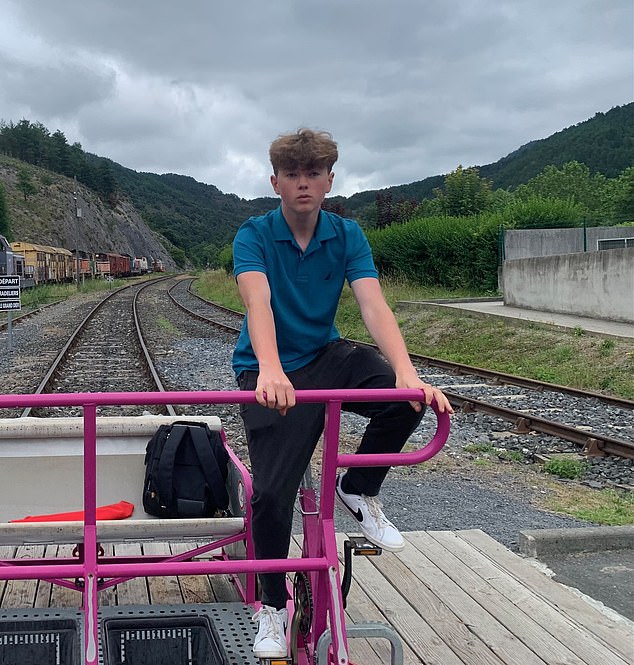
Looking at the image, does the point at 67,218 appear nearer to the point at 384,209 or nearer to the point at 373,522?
→ the point at 384,209

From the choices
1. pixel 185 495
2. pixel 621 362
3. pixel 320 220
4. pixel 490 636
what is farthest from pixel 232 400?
pixel 621 362

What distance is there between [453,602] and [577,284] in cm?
1617

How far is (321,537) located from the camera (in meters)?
Answer: 2.58

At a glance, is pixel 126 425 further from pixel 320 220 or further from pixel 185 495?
pixel 320 220

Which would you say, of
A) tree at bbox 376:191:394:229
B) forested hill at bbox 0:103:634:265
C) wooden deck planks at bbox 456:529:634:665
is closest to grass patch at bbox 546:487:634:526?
wooden deck planks at bbox 456:529:634:665

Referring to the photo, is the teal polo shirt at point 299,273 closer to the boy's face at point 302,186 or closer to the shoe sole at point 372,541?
the boy's face at point 302,186

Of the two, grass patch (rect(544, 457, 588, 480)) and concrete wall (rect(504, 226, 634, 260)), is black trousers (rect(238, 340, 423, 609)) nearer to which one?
grass patch (rect(544, 457, 588, 480))

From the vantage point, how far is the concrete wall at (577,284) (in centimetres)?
1647

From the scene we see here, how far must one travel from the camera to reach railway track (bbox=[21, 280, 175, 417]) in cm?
1148

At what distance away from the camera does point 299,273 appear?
275 centimetres

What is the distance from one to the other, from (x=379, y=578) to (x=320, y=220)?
5.78 ft

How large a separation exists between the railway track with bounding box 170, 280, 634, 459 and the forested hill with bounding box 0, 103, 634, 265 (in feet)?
88.7

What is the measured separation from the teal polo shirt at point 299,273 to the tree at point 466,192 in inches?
1757

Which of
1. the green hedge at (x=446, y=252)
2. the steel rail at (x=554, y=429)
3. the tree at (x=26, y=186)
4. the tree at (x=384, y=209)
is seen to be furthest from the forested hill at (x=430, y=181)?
the steel rail at (x=554, y=429)
